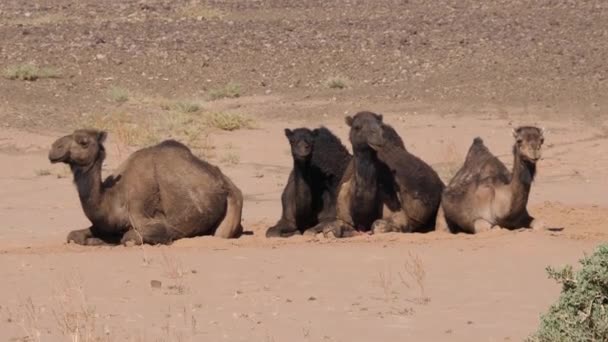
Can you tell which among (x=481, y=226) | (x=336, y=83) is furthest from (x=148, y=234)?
(x=336, y=83)

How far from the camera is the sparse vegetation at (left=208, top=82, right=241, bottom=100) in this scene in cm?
2930

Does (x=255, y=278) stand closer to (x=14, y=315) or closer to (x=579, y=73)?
(x=14, y=315)

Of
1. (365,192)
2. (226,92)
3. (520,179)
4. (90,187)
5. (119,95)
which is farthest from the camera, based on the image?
(226,92)

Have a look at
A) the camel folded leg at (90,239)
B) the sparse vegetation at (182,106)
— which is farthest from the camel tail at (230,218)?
the sparse vegetation at (182,106)

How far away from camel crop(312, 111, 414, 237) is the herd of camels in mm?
10

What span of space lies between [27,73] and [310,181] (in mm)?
15448

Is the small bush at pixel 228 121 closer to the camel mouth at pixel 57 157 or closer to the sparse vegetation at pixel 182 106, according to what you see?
the sparse vegetation at pixel 182 106

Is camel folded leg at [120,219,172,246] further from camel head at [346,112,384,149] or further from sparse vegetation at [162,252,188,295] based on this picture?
camel head at [346,112,384,149]

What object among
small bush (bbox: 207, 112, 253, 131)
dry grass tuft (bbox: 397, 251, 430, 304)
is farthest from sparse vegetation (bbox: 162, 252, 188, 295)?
small bush (bbox: 207, 112, 253, 131)

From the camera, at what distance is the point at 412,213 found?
15.8 metres

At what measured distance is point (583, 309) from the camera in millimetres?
8742

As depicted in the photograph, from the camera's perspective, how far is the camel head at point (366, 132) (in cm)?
1498

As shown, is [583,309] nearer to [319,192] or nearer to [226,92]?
[319,192]

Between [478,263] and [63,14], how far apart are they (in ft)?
105
